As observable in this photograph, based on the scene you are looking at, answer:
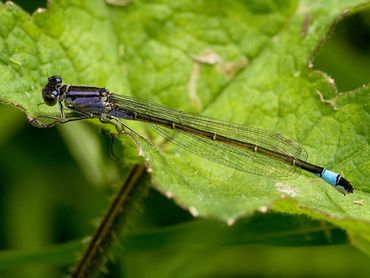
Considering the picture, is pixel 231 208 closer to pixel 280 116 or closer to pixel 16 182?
pixel 280 116

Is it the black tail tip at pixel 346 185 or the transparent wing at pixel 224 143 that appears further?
the transparent wing at pixel 224 143

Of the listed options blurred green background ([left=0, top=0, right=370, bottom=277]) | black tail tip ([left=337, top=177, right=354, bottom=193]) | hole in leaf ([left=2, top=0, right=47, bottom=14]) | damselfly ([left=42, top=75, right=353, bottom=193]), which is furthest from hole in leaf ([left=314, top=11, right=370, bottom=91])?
hole in leaf ([left=2, top=0, right=47, bottom=14])

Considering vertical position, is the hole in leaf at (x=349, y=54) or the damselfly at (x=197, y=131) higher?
the hole in leaf at (x=349, y=54)

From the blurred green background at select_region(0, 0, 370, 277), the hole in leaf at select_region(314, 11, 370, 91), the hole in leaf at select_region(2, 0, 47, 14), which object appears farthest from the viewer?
the hole in leaf at select_region(314, 11, 370, 91)

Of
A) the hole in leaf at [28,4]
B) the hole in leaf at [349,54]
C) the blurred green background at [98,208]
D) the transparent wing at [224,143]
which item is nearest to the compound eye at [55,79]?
the transparent wing at [224,143]

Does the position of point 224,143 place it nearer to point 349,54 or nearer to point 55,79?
point 55,79

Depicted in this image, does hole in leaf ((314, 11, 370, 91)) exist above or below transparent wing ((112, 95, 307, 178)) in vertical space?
above

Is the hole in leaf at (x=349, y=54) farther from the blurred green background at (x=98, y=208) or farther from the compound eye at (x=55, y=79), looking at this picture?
the compound eye at (x=55, y=79)

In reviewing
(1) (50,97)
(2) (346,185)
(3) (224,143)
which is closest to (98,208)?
(3) (224,143)

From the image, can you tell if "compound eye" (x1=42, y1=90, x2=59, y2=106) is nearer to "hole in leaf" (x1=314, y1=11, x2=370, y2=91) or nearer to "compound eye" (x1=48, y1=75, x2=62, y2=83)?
"compound eye" (x1=48, y1=75, x2=62, y2=83)

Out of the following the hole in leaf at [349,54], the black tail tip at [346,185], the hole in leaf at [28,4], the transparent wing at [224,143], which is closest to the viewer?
the black tail tip at [346,185]

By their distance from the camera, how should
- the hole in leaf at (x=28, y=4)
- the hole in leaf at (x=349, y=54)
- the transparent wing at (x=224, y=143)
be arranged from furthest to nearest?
1. the hole in leaf at (x=349, y=54)
2. the hole in leaf at (x=28, y=4)
3. the transparent wing at (x=224, y=143)
